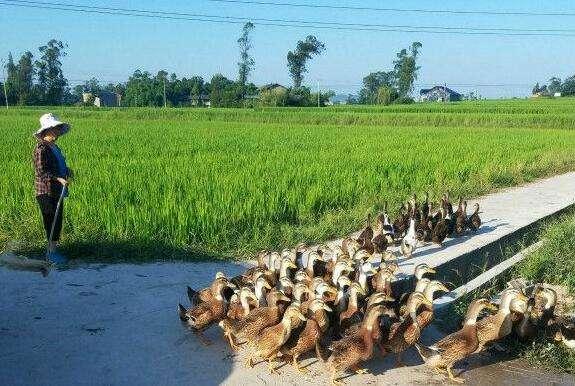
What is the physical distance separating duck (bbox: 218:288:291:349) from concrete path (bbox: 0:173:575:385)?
0.17m

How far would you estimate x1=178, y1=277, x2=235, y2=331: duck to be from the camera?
185 inches

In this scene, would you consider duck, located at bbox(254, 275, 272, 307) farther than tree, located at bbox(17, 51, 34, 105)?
No

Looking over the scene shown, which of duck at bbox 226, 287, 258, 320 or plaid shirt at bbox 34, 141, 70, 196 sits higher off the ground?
plaid shirt at bbox 34, 141, 70, 196

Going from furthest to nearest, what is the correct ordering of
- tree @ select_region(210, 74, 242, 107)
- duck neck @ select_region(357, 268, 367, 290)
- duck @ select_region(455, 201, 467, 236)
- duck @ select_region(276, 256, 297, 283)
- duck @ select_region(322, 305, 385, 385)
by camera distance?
Result: 1. tree @ select_region(210, 74, 242, 107)
2. duck @ select_region(455, 201, 467, 236)
3. duck @ select_region(276, 256, 297, 283)
4. duck neck @ select_region(357, 268, 367, 290)
5. duck @ select_region(322, 305, 385, 385)

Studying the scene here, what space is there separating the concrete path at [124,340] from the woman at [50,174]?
530 millimetres

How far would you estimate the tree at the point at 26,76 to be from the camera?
6712cm

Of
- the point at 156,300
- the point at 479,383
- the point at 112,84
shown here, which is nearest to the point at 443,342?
the point at 479,383

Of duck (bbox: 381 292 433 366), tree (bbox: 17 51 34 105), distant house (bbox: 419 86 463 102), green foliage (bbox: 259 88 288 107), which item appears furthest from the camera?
distant house (bbox: 419 86 463 102)

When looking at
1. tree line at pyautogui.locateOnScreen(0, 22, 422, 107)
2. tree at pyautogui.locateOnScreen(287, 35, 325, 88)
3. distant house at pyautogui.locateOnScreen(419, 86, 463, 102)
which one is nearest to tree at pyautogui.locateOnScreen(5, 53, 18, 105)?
tree line at pyautogui.locateOnScreen(0, 22, 422, 107)

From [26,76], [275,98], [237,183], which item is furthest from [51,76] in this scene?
[237,183]

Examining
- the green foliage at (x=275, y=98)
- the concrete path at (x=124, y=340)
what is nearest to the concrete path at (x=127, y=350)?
the concrete path at (x=124, y=340)

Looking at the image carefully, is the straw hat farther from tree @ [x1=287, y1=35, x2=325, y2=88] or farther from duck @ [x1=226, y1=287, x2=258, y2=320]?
tree @ [x1=287, y1=35, x2=325, y2=88]

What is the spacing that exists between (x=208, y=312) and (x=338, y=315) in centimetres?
100

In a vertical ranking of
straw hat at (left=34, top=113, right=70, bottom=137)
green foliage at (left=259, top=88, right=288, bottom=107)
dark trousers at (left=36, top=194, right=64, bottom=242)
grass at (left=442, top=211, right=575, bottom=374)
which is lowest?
grass at (left=442, top=211, right=575, bottom=374)
